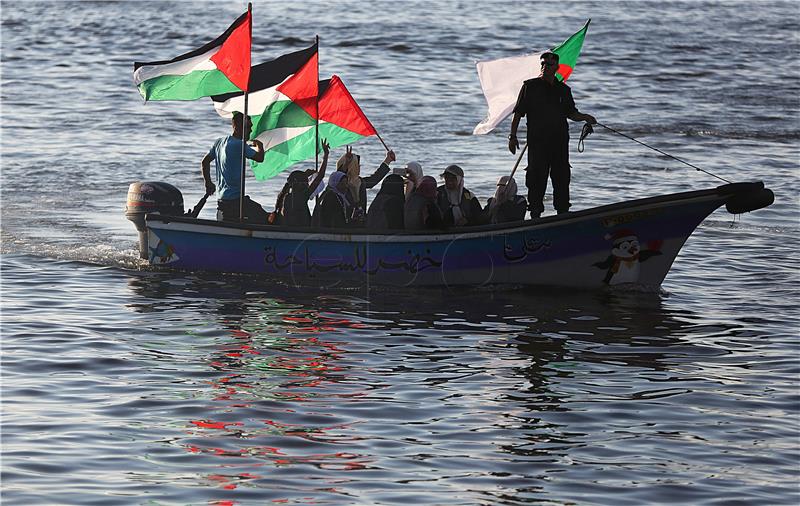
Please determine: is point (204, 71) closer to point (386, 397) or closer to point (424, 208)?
point (424, 208)

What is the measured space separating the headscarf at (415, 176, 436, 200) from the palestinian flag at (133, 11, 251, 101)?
252cm

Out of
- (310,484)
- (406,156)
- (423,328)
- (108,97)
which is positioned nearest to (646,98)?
(406,156)

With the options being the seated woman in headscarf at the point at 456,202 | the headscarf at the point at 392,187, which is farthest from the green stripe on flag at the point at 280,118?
the seated woman in headscarf at the point at 456,202

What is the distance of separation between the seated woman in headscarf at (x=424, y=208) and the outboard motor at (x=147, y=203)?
332 centimetres

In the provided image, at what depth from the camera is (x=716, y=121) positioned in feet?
104

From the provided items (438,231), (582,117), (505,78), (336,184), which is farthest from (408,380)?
(505,78)

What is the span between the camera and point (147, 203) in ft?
53.5

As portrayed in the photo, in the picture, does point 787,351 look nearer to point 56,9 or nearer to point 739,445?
point 739,445

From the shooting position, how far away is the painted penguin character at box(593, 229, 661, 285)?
14.7 meters

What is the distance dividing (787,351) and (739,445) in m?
3.27

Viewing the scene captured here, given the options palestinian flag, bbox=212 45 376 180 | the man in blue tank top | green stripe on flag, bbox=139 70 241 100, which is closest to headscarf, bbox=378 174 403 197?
palestinian flag, bbox=212 45 376 180

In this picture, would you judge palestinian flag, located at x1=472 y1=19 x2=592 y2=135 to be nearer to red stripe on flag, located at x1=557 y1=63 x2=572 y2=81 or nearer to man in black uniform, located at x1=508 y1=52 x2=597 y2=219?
red stripe on flag, located at x1=557 y1=63 x2=572 y2=81

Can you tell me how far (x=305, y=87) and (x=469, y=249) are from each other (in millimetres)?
2974

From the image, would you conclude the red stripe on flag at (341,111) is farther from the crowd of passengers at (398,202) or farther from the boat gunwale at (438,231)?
the boat gunwale at (438,231)
